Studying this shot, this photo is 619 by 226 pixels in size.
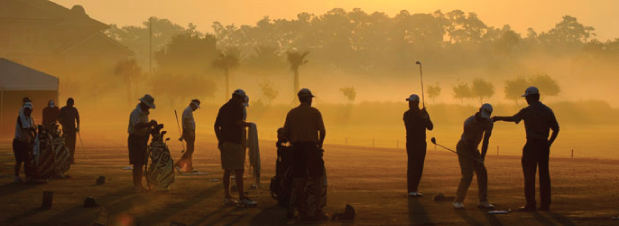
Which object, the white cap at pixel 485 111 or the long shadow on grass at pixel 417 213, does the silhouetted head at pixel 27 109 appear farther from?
the white cap at pixel 485 111

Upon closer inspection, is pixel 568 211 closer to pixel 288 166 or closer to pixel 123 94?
pixel 288 166

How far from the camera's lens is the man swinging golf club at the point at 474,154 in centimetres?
1458

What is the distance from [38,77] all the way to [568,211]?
Result: 127ft

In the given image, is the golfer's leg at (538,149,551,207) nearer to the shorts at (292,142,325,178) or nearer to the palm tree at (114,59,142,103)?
the shorts at (292,142,325,178)

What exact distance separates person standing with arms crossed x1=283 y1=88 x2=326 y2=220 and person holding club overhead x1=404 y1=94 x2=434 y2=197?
3838 mm

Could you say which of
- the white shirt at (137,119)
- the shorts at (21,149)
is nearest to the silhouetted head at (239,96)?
the white shirt at (137,119)

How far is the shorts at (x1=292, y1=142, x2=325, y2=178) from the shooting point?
525 inches

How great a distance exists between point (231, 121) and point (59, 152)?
251 inches

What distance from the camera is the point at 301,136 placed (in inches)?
526

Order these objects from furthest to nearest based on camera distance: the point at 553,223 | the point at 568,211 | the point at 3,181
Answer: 1. the point at 3,181
2. the point at 568,211
3. the point at 553,223

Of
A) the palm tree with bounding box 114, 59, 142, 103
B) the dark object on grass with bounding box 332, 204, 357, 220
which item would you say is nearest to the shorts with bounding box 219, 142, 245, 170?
the dark object on grass with bounding box 332, 204, 357, 220

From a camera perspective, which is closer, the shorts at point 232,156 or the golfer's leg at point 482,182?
the golfer's leg at point 482,182

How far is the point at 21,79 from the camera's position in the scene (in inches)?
1893

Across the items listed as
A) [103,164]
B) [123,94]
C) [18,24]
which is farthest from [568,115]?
[103,164]
